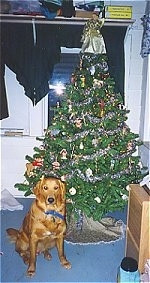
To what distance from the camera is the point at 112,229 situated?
2.63 metres

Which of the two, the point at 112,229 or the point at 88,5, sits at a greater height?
the point at 88,5

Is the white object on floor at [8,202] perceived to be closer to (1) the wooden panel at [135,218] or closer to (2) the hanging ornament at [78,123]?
(2) the hanging ornament at [78,123]

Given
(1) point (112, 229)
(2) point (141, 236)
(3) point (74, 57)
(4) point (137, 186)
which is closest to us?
(2) point (141, 236)

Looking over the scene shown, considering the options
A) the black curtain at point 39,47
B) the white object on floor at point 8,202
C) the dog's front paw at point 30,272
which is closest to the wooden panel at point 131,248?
the dog's front paw at point 30,272

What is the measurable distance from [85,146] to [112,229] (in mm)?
732

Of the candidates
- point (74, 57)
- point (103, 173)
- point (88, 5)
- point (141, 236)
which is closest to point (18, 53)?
point (74, 57)

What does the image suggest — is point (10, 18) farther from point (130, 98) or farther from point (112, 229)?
point (112, 229)

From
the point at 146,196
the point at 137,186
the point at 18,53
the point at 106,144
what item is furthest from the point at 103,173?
the point at 18,53

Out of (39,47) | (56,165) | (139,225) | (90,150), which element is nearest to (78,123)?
(90,150)

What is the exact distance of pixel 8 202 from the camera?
10.3 feet

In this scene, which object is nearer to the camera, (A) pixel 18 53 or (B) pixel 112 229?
(B) pixel 112 229

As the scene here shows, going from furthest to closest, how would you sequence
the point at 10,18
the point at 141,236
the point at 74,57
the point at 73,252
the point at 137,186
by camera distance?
the point at 74,57 → the point at 10,18 → the point at 73,252 → the point at 137,186 → the point at 141,236

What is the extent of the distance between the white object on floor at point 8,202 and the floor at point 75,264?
0.52m

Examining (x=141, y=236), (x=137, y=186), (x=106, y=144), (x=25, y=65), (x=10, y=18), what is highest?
(x=10, y=18)
